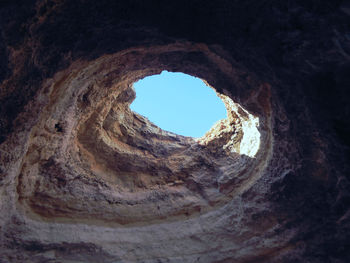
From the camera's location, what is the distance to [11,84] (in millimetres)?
2918

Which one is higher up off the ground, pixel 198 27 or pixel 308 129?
pixel 198 27

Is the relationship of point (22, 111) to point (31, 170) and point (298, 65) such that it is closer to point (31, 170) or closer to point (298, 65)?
point (31, 170)

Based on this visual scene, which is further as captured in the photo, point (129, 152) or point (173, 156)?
point (173, 156)

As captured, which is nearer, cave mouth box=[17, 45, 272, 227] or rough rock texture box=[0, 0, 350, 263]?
rough rock texture box=[0, 0, 350, 263]

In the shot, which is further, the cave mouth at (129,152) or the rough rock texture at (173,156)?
the cave mouth at (129,152)

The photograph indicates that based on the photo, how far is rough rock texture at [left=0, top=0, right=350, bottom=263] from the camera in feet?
9.79

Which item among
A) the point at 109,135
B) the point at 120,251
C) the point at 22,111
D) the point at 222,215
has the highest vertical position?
the point at 109,135

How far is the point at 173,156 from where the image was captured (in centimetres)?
611

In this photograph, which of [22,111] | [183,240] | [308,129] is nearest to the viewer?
[22,111]

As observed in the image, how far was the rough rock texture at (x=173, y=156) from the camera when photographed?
2.98 meters

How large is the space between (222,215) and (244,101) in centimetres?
201

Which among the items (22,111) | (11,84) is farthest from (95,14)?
(22,111)

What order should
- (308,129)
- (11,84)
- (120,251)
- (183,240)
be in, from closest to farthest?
(11,84) < (308,129) < (120,251) < (183,240)

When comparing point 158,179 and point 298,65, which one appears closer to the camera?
point 298,65
